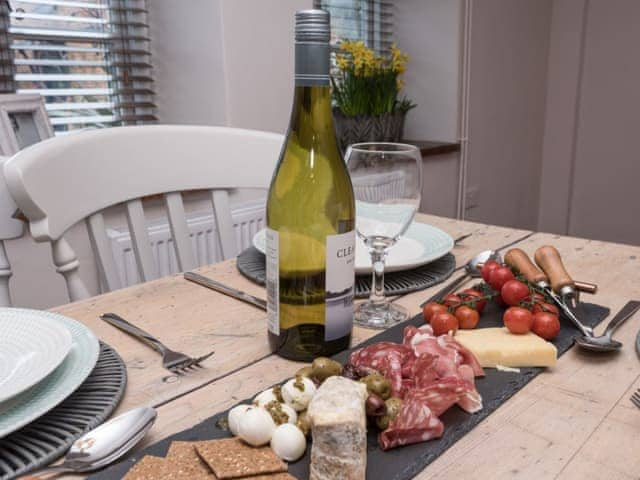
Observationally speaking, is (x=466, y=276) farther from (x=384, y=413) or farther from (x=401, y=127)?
(x=401, y=127)

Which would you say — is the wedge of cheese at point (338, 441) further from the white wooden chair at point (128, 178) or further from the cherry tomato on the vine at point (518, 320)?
the white wooden chair at point (128, 178)

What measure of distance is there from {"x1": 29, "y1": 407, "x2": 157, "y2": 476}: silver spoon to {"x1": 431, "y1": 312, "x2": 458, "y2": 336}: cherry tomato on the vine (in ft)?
0.97

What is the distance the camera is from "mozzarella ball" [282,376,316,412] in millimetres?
462

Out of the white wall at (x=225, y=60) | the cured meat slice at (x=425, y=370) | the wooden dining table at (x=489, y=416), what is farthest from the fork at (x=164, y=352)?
the white wall at (x=225, y=60)

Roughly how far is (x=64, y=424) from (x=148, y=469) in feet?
0.40

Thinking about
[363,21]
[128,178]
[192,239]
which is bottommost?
[192,239]

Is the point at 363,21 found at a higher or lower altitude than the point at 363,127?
higher

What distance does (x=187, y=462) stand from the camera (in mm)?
414

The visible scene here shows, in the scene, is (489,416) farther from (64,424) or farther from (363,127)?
(363,127)

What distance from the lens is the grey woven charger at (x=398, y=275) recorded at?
0.82 meters

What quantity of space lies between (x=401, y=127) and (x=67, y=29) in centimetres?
134

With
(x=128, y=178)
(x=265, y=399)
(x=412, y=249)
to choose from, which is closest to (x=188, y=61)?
(x=128, y=178)

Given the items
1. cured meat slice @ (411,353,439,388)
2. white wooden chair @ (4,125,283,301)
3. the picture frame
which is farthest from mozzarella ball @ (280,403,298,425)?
the picture frame

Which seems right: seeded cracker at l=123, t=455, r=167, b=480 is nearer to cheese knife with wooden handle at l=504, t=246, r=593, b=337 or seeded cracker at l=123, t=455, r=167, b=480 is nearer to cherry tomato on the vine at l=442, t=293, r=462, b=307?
cherry tomato on the vine at l=442, t=293, r=462, b=307
